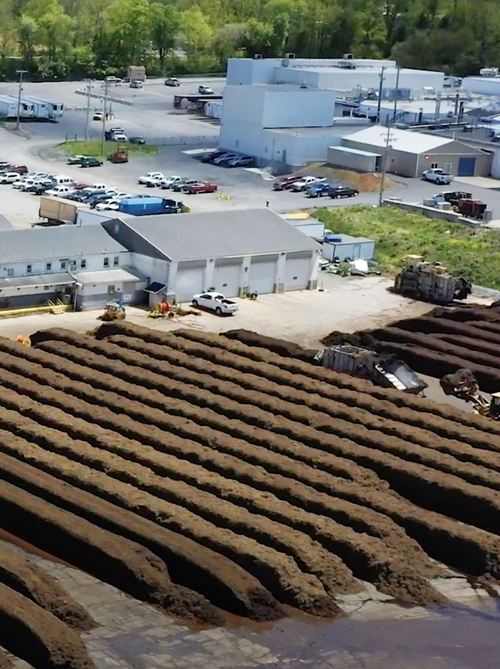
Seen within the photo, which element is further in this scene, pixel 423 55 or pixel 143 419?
pixel 423 55

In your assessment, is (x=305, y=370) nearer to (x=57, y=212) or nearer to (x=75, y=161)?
(x=57, y=212)

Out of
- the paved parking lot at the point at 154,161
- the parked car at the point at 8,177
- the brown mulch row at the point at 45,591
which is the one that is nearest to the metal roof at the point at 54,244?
the paved parking lot at the point at 154,161

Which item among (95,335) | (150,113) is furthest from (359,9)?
(95,335)

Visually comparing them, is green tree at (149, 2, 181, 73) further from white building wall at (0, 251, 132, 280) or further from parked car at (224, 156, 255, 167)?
white building wall at (0, 251, 132, 280)

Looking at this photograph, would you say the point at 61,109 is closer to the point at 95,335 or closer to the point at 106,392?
the point at 95,335

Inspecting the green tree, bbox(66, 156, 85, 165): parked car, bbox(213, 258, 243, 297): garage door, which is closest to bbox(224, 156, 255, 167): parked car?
bbox(66, 156, 85, 165): parked car

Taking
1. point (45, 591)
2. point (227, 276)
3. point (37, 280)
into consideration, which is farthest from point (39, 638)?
point (227, 276)

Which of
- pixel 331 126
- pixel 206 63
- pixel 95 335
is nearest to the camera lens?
pixel 95 335
